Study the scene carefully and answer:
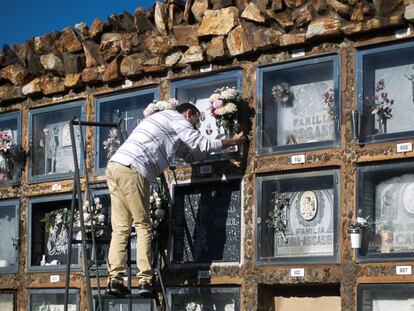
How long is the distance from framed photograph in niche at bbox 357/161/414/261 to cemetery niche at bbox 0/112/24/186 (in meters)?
3.75

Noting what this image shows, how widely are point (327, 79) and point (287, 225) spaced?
3.79ft

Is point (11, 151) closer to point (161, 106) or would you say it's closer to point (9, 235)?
point (9, 235)

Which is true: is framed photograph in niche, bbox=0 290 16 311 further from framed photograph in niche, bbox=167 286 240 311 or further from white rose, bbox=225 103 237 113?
white rose, bbox=225 103 237 113

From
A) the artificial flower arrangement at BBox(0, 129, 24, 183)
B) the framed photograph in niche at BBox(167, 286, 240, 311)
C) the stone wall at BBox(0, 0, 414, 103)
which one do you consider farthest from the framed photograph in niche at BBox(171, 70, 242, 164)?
the artificial flower arrangement at BBox(0, 129, 24, 183)

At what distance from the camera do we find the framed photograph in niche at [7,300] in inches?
405

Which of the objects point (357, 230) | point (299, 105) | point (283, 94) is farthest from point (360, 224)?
point (283, 94)

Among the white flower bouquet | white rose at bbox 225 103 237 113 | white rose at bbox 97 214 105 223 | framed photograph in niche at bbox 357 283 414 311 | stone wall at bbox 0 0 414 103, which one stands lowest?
framed photograph in niche at bbox 357 283 414 311

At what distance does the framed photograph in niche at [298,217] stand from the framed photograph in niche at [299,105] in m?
0.26

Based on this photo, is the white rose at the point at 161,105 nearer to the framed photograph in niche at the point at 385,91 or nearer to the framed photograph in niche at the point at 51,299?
the framed photograph in niche at the point at 385,91

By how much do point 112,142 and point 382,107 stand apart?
2709 millimetres

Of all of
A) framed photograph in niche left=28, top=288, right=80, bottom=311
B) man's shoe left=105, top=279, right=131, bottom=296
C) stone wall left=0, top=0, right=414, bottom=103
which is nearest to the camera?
man's shoe left=105, top=279, right=131, bottom=296

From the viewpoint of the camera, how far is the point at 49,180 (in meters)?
10.1

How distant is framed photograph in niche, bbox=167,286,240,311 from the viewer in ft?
→ 28.3

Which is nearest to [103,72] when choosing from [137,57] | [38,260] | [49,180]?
[137,57]
